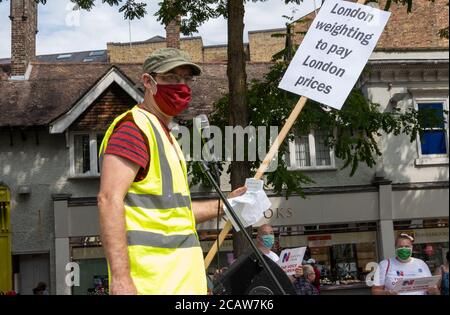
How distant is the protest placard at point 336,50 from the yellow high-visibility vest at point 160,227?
2128mm

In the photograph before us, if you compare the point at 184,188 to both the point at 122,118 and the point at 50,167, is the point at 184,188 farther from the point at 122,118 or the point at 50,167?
the point at 50,167

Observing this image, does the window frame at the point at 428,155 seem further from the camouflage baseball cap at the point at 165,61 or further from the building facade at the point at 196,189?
the camouflage baseball cap at the point at 165,61

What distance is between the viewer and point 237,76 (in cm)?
1095

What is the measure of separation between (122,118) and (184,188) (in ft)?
1.44

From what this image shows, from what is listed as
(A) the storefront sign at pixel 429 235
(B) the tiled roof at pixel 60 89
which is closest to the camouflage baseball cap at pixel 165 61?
(B) the tiled roof at pixel 60 89

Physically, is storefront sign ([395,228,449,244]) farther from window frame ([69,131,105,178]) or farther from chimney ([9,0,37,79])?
chimney ([9,0,37,79])

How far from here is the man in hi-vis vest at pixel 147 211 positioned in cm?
286

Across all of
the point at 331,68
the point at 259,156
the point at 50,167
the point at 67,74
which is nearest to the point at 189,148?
the point at 259,156

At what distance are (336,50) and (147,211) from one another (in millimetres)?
2568

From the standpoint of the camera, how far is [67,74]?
79.4ft

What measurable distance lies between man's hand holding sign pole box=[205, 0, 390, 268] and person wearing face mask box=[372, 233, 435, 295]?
3312 mm

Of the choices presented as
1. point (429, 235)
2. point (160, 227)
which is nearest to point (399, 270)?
point (160, 227)

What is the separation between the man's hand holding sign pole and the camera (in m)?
5.04

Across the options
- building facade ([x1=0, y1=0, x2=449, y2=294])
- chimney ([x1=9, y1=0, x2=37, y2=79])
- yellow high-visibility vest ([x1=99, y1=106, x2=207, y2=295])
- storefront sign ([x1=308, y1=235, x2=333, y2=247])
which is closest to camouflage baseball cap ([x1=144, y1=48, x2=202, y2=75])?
yellow high-visibility vest ([x1=99, y1=106, x2=207, y2=295])
